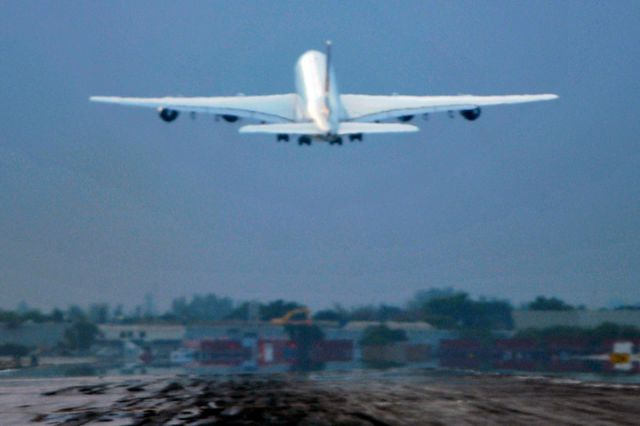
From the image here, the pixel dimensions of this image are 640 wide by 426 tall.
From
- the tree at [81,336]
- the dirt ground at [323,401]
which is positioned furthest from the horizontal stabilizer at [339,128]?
the dirt ground at [323,401]

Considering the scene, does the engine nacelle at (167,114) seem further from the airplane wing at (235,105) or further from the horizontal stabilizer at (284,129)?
the horizontal stabilizer at (284,129)

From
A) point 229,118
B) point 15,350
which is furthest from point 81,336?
point 229,118

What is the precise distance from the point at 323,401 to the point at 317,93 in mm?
59710

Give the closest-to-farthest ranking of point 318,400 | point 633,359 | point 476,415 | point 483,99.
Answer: point 476,415
point 318,400
point 633,359
point 483,99

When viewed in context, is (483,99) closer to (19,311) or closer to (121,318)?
(121,318)

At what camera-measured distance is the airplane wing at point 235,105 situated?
301 ft

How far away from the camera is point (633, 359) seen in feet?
222

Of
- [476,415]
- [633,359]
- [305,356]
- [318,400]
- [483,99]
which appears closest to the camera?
[476,415]

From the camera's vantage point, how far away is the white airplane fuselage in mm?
88944

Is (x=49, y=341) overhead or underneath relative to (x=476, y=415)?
overhead

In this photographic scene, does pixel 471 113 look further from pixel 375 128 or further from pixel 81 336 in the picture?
pixel 81 336

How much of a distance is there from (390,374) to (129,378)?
13.6 meters

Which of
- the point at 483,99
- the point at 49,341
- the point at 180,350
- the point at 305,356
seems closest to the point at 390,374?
the point at 305,356

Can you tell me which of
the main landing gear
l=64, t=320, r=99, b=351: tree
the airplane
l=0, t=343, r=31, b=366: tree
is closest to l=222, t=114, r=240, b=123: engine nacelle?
the airplane
